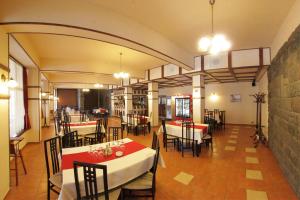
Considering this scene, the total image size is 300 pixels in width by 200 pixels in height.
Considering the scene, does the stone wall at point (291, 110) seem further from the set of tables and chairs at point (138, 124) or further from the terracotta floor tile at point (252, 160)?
the set of tables and chairs at point (138, 124)

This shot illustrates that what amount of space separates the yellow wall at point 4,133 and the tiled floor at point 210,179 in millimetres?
272

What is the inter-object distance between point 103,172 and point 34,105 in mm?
5983

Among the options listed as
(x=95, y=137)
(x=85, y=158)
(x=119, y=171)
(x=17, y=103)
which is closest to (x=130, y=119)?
(x=95, y=137)

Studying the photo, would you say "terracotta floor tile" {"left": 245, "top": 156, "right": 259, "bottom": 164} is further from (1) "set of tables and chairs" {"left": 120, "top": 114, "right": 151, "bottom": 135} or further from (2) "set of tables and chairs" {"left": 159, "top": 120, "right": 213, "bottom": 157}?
(1) "set of tables and chairs" {"left": 120, "top": 114, "right": 151, "bottom": 135}

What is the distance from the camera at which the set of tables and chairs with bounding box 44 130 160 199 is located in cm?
175

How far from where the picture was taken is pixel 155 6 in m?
2.77

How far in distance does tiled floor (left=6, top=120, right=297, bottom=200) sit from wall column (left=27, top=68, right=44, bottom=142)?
1409mm

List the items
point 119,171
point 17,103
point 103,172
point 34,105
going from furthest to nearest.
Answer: point 34,105, point 17,103, point 119,171, point 103,172

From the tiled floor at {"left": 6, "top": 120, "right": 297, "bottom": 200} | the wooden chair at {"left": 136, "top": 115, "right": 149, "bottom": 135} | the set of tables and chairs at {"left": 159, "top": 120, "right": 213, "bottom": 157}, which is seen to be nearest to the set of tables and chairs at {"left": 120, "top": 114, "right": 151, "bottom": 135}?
the wooden chair at {"left": 136, "top": 115, "right": 149, "bottom": 135}

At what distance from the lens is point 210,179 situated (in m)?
3.27

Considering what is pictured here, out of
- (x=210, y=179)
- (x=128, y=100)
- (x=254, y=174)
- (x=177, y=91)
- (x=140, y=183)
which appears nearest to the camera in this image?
(x=140, y=183)

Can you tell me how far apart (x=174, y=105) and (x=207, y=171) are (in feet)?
29.6

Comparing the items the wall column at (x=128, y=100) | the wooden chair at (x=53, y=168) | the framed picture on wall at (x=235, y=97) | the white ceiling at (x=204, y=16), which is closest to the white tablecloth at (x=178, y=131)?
the white ceiling at (x=204, y=16)

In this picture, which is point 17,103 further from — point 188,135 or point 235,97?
point 235,97
